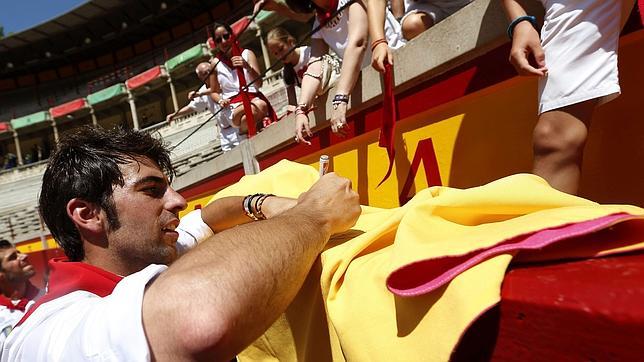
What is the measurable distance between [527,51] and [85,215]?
1.32 m

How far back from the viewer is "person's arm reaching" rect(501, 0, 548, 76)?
3.81ft

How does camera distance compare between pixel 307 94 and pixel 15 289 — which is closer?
pixel 307 94

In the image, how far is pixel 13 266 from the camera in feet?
13.9

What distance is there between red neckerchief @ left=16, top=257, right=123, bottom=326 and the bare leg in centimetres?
114

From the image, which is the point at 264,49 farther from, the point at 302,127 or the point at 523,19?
the point at 523,19

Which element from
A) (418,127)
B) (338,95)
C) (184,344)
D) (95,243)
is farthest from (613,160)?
(95,243)

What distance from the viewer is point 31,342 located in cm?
81

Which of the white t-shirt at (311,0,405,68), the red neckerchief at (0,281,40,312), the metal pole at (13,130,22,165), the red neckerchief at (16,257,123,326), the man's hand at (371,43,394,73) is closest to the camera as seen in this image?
the red neckerchief at (16,257,123,326)

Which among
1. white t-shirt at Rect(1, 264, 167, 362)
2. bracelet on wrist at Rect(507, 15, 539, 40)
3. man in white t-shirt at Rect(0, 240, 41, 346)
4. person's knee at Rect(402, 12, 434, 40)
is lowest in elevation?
man in white t-shirt at Rect(0, 240, 41, 346)

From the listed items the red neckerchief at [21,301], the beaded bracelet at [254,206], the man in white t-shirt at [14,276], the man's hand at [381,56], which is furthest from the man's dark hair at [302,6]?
the man in white t-shirt at [14,276]

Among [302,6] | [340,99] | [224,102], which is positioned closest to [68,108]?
[224,102]

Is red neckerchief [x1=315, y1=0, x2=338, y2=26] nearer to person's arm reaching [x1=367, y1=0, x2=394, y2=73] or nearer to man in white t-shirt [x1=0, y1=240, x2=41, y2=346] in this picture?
person's arm reaching [x1=367, y1=0, x2=394, y2=73]

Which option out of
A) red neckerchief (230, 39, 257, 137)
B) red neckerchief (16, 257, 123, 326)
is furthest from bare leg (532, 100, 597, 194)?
red neckerchief (230, 39, 257, 137)

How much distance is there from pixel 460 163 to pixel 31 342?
1548 millimetres
